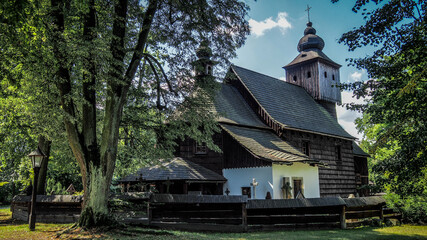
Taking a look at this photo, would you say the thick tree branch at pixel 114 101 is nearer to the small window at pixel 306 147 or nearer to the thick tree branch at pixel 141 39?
the thick tree branch at pixel 141 39

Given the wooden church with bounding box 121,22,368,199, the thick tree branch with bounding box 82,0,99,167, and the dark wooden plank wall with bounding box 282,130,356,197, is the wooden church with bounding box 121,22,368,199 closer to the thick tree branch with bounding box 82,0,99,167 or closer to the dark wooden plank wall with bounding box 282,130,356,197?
the dark wooden plank wall with bounding box 282,130,356,197

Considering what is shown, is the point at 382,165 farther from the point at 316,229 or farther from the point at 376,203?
the point at 376,203

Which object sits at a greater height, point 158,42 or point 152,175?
point 158,42

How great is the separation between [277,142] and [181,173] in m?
6.31

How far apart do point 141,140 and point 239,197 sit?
14.0 ft

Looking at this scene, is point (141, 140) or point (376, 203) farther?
point (376, 203)

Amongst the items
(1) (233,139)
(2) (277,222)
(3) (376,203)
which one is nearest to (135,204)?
(2) (277,222)

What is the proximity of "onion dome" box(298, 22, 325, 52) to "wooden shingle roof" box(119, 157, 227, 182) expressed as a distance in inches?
681

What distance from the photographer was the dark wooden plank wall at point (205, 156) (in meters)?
18.9

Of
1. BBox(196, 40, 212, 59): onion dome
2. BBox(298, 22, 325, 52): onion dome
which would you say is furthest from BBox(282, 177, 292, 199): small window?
BBox(298, 22, 325, 52): onion dome

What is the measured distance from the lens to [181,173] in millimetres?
17438

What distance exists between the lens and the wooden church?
692 inches

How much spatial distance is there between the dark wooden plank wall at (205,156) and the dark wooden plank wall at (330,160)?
Answer: 479 cm

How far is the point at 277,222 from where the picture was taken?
1173 centimetres
